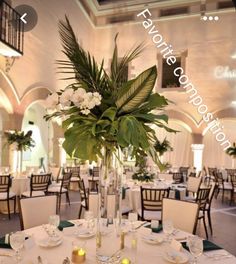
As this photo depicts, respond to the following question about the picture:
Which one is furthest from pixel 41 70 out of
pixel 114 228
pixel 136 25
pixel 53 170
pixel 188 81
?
pixel 114 228

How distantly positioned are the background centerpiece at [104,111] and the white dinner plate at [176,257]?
481mm

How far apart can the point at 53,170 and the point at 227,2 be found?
29.8ft

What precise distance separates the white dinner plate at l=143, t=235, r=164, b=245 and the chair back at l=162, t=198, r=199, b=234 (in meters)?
0.83

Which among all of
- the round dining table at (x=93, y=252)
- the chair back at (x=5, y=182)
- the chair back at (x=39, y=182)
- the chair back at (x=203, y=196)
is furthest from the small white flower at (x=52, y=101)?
the chair back at (x=39, y=182)

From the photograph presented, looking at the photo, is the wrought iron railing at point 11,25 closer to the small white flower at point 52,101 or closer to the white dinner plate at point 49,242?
the small white flower at point 52,101

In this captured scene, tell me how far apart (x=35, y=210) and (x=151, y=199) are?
2079 millimetres

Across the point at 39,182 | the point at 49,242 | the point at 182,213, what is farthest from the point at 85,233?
the point at 39,182

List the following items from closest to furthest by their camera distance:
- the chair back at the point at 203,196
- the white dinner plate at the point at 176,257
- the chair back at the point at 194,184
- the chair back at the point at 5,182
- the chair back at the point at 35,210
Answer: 1. the white dinner plate at the point at 176,257
2. the chair back at the point at 35,210
3. the chair back at the point at 203,196
4. the chair back at the point at 5,182
5. the chair back at the point at 194,184

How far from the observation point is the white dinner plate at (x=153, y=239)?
219 cm

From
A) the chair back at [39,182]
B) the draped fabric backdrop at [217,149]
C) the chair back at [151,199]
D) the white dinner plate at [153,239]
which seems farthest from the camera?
the draped fabric backdrop at [217,149]

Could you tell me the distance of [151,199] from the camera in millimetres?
4602

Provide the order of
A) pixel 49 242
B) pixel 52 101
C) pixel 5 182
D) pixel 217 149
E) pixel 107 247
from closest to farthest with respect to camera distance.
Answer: pixel 107 247
pixel 52 101
pixel 49 242
pixel 5 182
pixel 217 149

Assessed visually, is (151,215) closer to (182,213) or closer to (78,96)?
(182,213)

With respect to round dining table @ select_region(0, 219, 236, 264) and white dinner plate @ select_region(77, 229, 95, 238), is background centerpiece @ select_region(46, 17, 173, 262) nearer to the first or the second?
round dining table @ select_region(0, 219, 236, 264)
